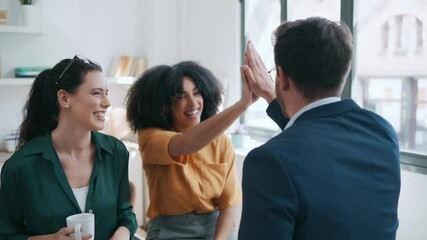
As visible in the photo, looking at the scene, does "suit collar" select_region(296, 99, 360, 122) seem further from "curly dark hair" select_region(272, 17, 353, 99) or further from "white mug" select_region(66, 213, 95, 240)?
"white mug" select_region(66, 213, 95, 240)

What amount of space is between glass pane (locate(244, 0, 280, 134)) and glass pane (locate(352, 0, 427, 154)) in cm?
91

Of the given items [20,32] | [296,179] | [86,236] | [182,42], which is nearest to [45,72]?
[86,236]

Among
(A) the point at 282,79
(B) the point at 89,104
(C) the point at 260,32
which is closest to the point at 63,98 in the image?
(B) the point at 89,104

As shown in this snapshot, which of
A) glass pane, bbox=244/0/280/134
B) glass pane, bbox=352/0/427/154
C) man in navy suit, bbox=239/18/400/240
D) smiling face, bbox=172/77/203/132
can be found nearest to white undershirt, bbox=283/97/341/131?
man in navy suit, bbox=239/18/400/240

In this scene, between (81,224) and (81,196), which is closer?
(81,224)

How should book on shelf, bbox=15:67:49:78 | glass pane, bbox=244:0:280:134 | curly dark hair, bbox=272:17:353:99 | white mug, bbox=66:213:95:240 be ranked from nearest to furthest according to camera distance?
curly dark hair, bbox=272:17:353:99 → white mug, bbox=66:213:95:240 → book on shelf, bbox=15:67:49:78 → glass pane, bbox=244:0:280:134

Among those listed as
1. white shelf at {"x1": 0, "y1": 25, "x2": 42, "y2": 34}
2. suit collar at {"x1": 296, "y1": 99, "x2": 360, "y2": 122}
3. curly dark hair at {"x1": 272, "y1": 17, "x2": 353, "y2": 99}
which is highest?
white shelf at {"x1": 0, "y1": 25, "x2": 42, "y2": 34}

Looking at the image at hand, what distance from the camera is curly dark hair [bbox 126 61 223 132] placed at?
1.78 meters

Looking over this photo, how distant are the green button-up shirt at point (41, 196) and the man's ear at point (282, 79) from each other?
944mm

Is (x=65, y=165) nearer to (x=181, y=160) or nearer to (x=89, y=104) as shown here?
(x=89, y=104)

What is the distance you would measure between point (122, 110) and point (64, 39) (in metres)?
0.79

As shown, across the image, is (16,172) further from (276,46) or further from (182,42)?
(182,42)

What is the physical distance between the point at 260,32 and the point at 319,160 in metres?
2.91

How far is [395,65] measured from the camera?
2.70 metres
